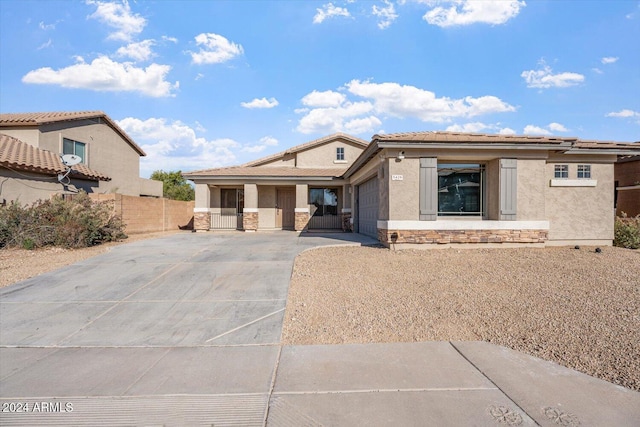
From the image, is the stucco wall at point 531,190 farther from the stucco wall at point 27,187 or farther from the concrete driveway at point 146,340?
the stucco wall at point 27,187

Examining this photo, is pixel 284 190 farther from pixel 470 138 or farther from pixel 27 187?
pixel 470 138

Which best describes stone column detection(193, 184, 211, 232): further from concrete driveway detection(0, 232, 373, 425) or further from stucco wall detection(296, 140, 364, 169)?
concrete driveway detection(0, 232, 373, 425)

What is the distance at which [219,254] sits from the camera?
425 inches

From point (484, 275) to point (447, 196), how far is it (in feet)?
14.3

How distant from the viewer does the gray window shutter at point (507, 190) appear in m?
11.1

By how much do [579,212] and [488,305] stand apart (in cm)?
852

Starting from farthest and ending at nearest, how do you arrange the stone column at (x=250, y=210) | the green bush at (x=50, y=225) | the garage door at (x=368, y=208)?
the stone column at (x=250, y=210)
the garage door at (x=368, y=208)
the green bush at (x=50, y=225)

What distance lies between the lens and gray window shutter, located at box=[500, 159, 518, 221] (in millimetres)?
11109

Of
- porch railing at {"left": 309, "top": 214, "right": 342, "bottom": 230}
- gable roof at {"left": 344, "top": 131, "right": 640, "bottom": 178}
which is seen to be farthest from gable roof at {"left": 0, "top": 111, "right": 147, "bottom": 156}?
gable roof at {"left": 344, "top": 131, "right": 640, "bottom": 178}

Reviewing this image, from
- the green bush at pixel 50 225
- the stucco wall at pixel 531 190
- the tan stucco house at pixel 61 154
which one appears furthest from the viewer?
the tan stucco house at pixel 61 154

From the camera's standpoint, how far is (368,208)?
15.3 m

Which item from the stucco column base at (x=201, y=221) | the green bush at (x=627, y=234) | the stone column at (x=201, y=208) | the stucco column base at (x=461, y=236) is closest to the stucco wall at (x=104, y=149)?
the stone column at (x=201, y=208)

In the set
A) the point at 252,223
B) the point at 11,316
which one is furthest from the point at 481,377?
the point at 252,223

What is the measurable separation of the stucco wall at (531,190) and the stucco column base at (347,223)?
8.97 meters
